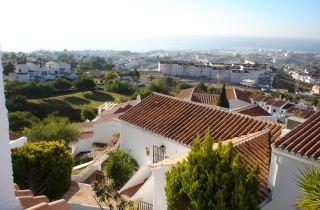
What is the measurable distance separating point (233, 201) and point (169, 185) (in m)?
1.68

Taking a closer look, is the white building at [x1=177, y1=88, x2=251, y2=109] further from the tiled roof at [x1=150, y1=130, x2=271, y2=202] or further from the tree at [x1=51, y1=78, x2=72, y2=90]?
the tree at [x1=51, y1=78, x2=72, y2=90]

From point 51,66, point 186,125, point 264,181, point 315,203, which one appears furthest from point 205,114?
point 51,66

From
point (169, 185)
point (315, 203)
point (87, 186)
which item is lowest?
point (87, 186)

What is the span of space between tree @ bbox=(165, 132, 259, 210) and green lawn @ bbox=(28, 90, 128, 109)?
201 feet

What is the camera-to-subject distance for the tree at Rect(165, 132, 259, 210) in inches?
310

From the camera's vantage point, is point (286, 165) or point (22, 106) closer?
point (286, 165)

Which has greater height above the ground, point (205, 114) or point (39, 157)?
point (205, 114)

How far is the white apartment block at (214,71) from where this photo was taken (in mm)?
166125

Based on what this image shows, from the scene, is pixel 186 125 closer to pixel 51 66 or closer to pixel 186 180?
pixel 186 180

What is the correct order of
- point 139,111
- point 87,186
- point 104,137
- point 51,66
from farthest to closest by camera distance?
point 51,66 < point 104,137 < point 139,111 < point 87,186

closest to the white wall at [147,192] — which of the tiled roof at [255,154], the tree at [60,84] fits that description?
the tiled roof at [255,154]

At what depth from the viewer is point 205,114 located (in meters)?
16.9

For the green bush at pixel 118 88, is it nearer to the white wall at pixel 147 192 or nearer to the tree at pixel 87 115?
the tree at pixel 87 115

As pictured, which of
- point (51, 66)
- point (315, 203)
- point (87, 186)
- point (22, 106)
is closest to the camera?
point (315, 203)
